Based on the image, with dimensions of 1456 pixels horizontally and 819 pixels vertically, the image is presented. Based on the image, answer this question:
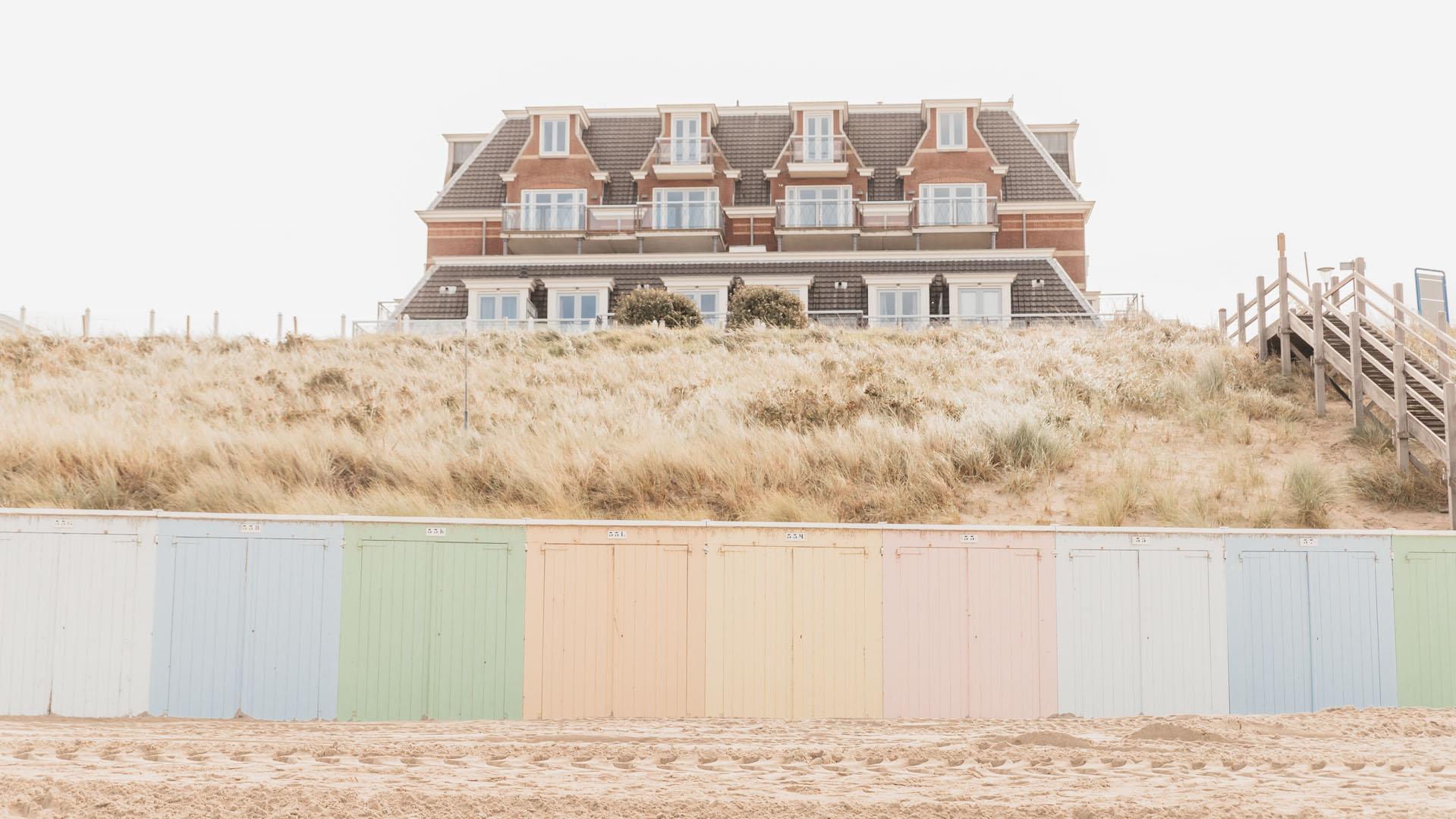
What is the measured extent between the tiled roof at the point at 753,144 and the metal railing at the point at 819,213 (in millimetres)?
1783

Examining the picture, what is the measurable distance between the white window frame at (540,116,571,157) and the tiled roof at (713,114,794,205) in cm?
549

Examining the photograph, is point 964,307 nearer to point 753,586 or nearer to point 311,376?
point 311,376

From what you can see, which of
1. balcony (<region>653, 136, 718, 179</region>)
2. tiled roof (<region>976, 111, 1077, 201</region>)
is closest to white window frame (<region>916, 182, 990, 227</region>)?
tiled roof (<region>976, 111, 1077, 201</region>)

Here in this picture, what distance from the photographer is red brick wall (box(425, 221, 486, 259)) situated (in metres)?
40.6

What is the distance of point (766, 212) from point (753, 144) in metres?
3.56

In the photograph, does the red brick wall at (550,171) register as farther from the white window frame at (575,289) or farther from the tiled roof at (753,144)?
the tiled roof at (753,144)

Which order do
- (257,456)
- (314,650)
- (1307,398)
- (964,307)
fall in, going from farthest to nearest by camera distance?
(964,307) < (1307,398) < (257,456) < (314,650)

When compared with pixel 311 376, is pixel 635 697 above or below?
below

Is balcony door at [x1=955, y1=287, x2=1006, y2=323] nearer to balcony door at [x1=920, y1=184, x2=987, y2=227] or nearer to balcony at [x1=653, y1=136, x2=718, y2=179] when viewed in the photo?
balcony door at [x1=920, y1=184, x2=987, y2=227]

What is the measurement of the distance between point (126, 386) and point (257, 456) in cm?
883

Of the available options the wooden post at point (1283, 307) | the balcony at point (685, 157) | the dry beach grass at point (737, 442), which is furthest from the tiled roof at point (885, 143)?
the wooden post at point (1283, 307)

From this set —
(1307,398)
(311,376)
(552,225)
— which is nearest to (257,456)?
→ (311,376)

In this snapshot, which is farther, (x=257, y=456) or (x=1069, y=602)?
(x=257, y=456)

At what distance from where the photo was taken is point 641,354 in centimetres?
2586
